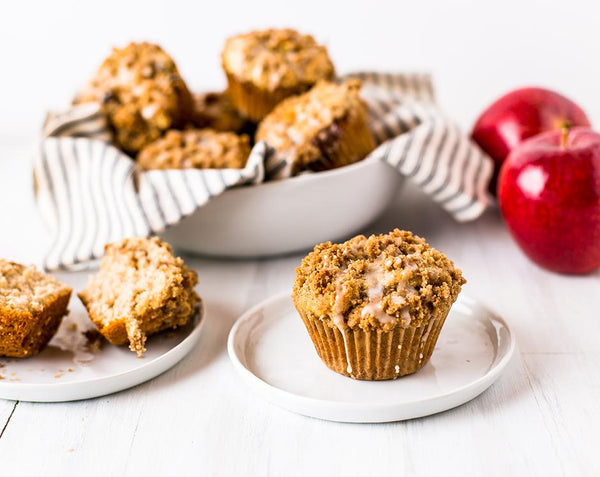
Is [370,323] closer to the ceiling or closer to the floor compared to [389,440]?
closer to the ceiling

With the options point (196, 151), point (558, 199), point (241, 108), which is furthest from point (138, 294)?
point (558, 199)

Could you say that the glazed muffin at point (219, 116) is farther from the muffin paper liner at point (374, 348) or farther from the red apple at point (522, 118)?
the muffin paper liner at point (374, 348)

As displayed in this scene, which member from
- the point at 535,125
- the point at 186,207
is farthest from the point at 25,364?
the point at 535,125

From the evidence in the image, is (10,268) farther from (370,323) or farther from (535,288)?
(535,288)


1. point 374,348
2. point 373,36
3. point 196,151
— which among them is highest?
point 196,151

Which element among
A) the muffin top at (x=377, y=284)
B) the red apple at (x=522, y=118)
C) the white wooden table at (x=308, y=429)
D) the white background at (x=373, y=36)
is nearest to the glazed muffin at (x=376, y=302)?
the muffin top at (x=377, y=284)

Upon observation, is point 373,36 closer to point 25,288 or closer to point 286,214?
point 286,214

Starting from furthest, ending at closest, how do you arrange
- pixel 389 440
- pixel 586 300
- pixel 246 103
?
1. pixel 246 103
2. pixel 586 300
3. pixel 389 440

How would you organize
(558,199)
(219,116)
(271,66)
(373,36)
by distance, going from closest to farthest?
(558,199) → (271,66) → (219,116) → (373,36)
